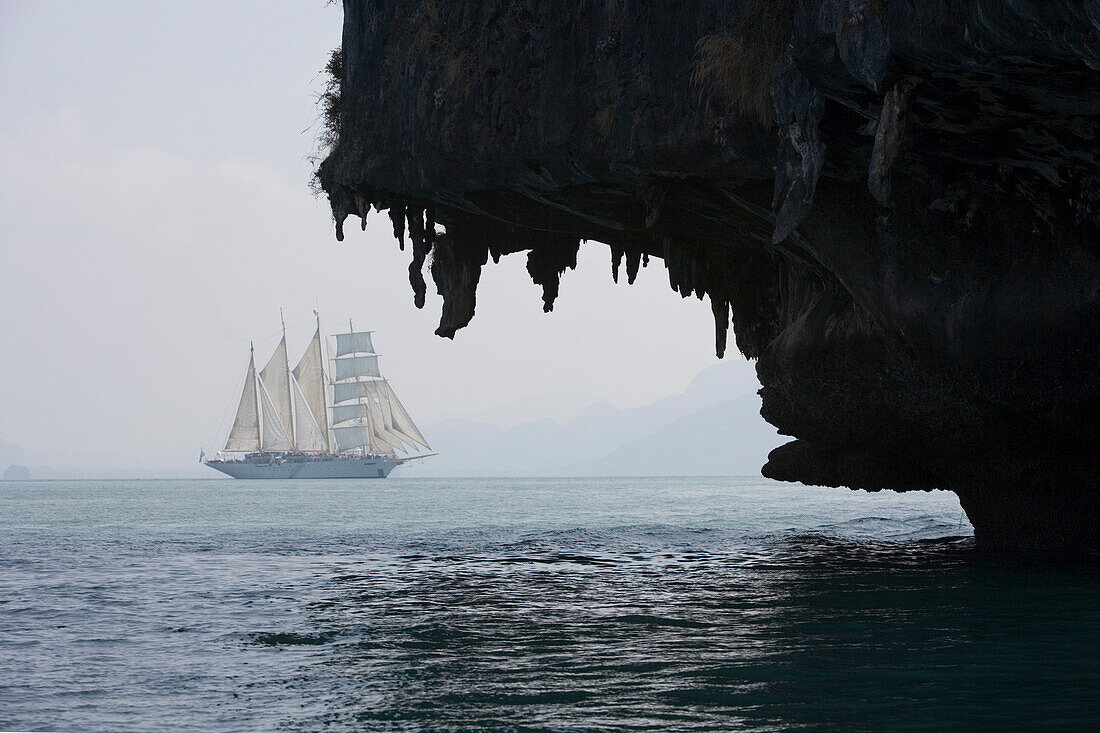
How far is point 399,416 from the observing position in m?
133

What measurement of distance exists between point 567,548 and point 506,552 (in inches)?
66.1

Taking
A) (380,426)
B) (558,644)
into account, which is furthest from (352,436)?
(558,644)

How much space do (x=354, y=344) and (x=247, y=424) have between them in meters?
17.0

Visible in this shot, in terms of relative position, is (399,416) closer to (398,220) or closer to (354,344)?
(354,344)

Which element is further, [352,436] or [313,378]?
[352,436]

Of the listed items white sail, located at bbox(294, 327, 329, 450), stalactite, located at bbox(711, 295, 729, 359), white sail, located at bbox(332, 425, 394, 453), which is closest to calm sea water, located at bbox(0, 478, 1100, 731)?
stalactite, located at bbox(711, 295, 729, 359)

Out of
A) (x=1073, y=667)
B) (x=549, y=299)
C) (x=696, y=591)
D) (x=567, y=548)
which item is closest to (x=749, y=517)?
(x=567, y=548)

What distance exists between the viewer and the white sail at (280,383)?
404ft

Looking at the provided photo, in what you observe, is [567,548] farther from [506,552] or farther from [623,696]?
[623,696]

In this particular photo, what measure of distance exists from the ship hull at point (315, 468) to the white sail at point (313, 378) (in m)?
2.88

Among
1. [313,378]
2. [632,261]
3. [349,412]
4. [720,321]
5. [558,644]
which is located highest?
[313,378]

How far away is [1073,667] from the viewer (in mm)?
8508

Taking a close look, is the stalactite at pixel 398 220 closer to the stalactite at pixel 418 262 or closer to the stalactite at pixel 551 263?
the stalactite at pixel 418 262

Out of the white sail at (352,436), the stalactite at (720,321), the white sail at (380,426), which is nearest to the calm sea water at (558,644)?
the stalactite at (720,321)
